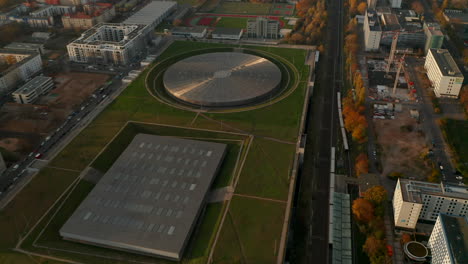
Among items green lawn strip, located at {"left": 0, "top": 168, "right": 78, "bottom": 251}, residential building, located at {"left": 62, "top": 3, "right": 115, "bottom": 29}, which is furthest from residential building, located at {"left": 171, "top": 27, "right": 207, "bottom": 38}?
green lawn strip, located at {"left": 0, "top": 168, "right": 78, "bottom": 251}

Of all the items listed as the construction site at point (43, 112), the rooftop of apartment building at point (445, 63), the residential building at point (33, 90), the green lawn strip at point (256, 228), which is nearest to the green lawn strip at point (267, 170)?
the green lawn strip at point (256, 228)

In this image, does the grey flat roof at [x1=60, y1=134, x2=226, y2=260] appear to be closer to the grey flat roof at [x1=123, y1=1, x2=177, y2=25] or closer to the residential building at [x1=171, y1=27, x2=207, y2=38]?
the residential building at [x1=171, y1=27, x2=207, y2=38]

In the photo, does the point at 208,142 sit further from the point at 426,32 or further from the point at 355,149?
the point at 426,32

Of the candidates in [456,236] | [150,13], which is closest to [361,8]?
[150,13]

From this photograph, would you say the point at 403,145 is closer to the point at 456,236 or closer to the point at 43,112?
the point at 456,236

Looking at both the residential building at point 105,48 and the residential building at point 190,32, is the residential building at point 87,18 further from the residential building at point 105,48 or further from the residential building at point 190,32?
the residential building at point 190,32

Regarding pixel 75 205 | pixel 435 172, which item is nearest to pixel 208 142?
pixel 75 205
